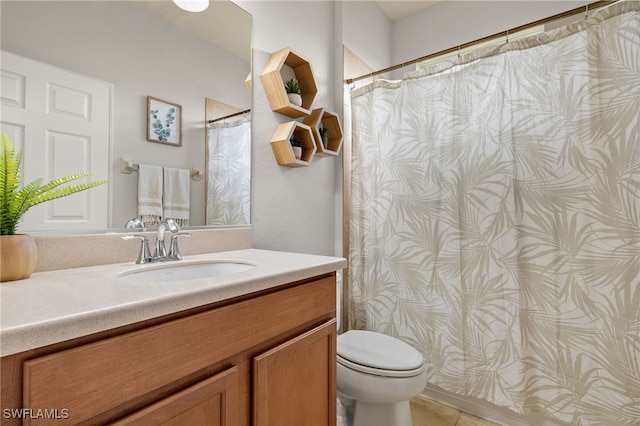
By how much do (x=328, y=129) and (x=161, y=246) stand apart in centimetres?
117

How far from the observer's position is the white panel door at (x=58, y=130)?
0.86 m

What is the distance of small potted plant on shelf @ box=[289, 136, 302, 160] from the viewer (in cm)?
162

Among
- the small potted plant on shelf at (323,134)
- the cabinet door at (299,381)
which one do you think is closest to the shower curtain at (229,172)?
the small potted plant on shelf at (323,134)

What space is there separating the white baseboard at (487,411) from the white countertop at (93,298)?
4.62ft

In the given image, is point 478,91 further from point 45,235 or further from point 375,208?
point 45,235

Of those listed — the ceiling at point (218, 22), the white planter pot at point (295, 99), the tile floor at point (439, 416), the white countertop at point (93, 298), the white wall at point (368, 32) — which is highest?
the white wall at point (368, 32)

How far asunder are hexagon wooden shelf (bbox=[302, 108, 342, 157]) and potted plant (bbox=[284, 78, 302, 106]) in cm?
12

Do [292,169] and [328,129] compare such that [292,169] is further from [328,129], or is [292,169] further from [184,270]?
[184,270]

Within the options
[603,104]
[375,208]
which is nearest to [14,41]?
[375,208]

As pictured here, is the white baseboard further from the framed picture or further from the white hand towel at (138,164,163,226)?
the framed picture

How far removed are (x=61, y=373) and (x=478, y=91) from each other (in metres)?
1.88

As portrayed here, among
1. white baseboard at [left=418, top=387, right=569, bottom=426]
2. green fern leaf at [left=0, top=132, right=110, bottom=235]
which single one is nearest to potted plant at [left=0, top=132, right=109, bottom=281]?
green fern leaf at [left=0, top=132, right=110, bottom=235]

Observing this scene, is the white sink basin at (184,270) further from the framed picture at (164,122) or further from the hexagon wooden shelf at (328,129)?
A: the hexagon wooden shelf at (328,129)

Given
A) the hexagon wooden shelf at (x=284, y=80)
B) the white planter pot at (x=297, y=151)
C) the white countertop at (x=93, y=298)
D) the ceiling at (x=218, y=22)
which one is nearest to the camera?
the white countertop at (x=93, y=298)
